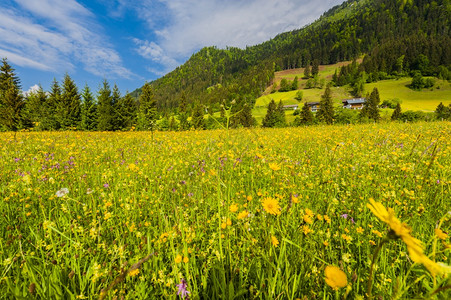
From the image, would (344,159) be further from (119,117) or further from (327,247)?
(119,117)

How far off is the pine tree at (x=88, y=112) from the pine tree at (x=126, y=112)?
3.55 metres

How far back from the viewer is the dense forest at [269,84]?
91.8 feet

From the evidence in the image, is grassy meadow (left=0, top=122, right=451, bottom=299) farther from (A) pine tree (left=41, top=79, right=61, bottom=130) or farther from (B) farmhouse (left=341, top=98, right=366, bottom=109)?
(B) farmhouse (left=341, top=98, right=366, bottom=109)

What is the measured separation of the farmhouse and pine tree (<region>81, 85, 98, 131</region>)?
83349 millimetres

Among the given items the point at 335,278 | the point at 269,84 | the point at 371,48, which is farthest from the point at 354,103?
the point at 335,278

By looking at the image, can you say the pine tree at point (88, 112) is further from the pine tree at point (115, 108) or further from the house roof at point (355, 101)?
the house roof at point (355, 101)


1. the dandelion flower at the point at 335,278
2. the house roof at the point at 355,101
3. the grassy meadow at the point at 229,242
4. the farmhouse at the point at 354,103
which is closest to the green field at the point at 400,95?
the farmhouse at the point at 354,103

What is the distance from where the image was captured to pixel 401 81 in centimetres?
8438

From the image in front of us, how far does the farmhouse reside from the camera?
78.9 meters

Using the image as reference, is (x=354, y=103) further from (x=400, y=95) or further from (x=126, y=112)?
(x=126, y=112)

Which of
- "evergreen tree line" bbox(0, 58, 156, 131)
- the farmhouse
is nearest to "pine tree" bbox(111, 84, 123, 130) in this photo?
"evergreen tree line" bbox(0, 58, 156, 131)

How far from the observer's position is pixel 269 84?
123875 mm

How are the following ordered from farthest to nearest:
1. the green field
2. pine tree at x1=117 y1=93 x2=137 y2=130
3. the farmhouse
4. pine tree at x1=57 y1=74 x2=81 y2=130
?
the farmhouse → the green field → pine tree at x1=117 y1=93 x2=137 y2=130 → pine tree at x1=57 y1=74 x2=81 y2=130

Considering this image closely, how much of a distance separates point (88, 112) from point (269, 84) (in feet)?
365
